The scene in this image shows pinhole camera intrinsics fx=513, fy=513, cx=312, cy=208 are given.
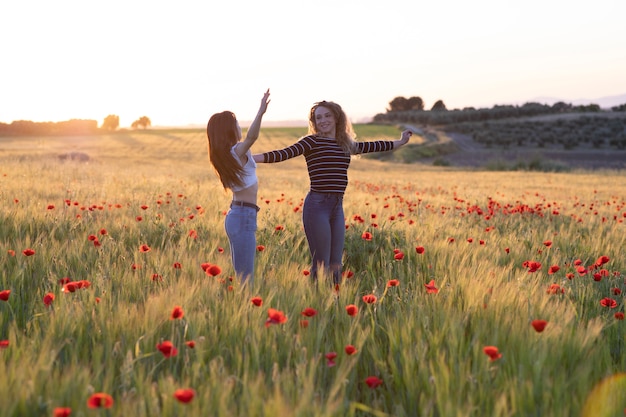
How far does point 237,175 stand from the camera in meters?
3.81

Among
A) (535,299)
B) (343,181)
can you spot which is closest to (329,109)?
(343,181)

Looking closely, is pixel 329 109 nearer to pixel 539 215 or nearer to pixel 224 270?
pixel 224 270

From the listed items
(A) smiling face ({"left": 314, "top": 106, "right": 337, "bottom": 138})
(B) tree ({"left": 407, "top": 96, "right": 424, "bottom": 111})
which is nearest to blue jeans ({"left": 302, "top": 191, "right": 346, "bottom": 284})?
(A) smiling face ({"left": 314, "top": 106, "right": 337, "bottom": 138})

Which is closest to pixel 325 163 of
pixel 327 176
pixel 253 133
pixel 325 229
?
pixel 327 176

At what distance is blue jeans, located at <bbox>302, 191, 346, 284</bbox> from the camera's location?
428cm

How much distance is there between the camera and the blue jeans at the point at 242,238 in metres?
3.71

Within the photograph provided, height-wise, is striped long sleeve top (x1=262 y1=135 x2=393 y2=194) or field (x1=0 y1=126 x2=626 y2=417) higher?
striped long sleeve top (x1=262 y1=135 x2=393 y2=194)

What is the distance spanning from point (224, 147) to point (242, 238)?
2.24ft

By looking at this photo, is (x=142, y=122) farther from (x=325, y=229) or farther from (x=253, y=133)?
(x=253, y=133)

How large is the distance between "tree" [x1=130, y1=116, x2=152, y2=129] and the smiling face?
109281 millimetres

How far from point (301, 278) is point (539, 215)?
Answer: 5.92m

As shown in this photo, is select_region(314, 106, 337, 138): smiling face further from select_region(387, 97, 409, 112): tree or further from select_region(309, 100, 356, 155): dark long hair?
select_region(387, 97, 409, 112): tree

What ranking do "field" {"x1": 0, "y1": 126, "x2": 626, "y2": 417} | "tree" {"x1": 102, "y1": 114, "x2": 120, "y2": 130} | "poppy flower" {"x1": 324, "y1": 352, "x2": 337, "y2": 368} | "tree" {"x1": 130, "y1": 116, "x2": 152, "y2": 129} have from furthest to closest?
"tree" {"x1": 130, "y1": 116, "x2": 152, "y2": 129} → "tree" {"x1": 102, "y1": 114, "x2": 120, "y2": 130} → "poppy flower" {"x1": 324, "y1": 352, "x2": 337, "y2": 368} → "field" {"x1": 0, "y1": 126, "x2": 626, "y2": 417}

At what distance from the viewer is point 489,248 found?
4.75 m
